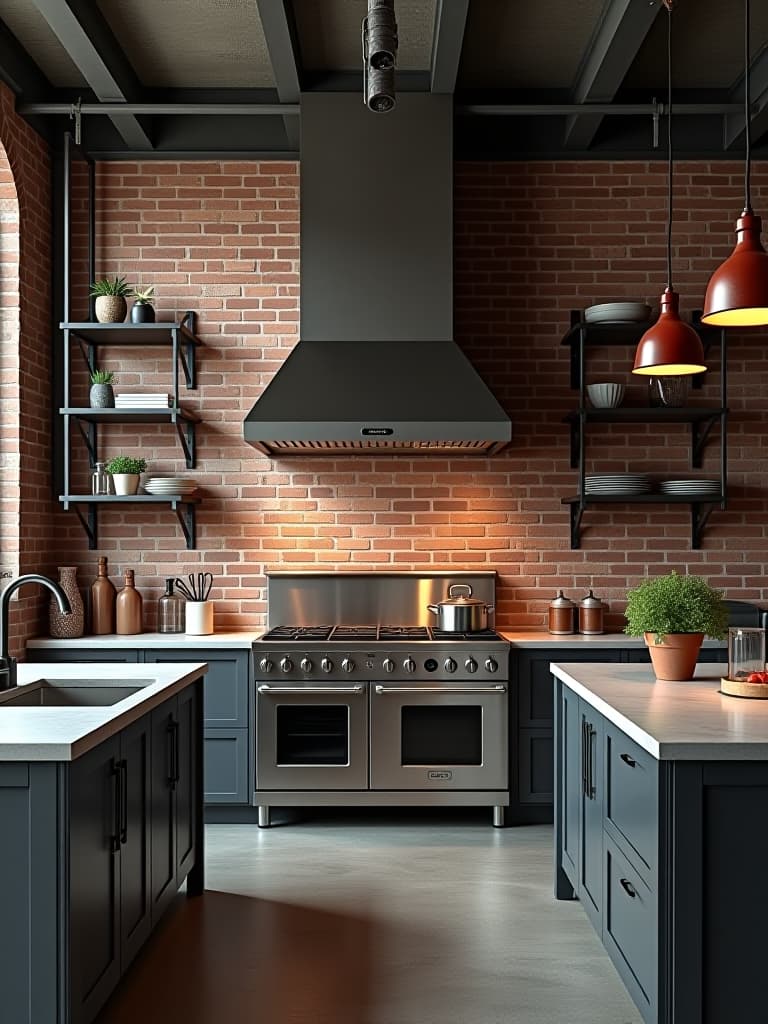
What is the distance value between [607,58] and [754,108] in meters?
0.90

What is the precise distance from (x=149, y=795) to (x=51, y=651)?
2.10m

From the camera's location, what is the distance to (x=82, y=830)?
260 centimetres

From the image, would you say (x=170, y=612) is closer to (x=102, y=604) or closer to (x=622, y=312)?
(x=102, y=604)

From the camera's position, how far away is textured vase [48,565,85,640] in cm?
536

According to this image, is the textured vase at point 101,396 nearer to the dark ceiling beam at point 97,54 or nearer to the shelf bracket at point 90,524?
the shelf bracket at point 90,524

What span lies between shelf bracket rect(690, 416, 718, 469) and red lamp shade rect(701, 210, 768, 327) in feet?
9.66

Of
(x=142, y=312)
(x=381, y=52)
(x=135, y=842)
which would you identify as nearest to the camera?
(x=381, y=52)

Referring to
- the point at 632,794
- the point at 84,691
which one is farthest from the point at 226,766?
the point at 632,794

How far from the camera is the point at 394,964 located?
3.45 m

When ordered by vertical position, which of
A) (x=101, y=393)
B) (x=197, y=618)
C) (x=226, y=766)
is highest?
(x=101, y=393)

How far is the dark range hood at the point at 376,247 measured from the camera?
5.09 m

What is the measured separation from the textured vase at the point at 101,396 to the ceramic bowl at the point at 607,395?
99.1 inches

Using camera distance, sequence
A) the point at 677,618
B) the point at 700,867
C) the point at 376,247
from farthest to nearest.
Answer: the point at 376,247
the point at 677,618
the point at 700,867

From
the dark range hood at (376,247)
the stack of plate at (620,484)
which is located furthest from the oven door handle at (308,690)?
the stack of plate at (620,484)
